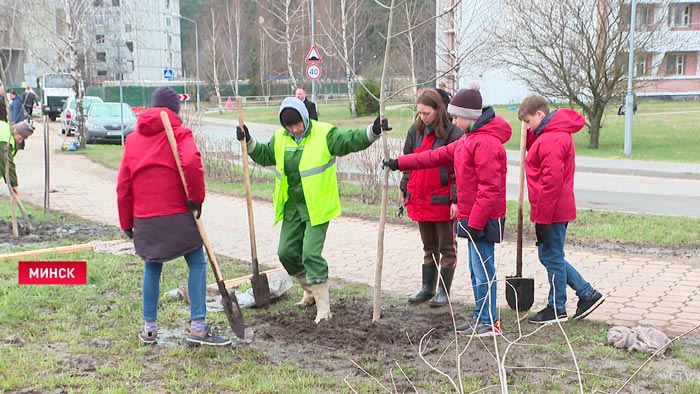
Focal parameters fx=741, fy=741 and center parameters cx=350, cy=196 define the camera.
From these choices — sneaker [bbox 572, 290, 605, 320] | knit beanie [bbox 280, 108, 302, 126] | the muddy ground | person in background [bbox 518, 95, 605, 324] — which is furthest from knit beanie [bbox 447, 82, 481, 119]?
sneaker [bbox 572, 290, 605, 320]

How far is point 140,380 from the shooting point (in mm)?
4426

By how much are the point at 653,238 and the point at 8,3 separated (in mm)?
25448

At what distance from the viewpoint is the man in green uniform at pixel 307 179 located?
545 centimetres

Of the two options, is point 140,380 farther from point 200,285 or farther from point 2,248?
point 2,248

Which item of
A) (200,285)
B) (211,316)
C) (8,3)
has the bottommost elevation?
(211,316)

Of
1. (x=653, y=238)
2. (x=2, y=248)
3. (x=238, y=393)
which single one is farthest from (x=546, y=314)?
(x=2, y=248)

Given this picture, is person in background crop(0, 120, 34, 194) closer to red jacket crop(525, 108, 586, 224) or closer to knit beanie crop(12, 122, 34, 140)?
knit beanie crop(12, 122, 34, 140)

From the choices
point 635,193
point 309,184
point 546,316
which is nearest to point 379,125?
point 309,184

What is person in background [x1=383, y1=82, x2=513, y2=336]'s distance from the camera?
5074 millimetres

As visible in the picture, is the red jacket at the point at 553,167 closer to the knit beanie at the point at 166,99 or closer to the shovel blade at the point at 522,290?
the shovel blade at the point at 522,290

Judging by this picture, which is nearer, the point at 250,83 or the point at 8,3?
the point at 8,3

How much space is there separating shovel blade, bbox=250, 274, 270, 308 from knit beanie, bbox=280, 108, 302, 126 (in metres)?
1.28

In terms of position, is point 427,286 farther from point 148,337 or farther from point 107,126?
point 107,126

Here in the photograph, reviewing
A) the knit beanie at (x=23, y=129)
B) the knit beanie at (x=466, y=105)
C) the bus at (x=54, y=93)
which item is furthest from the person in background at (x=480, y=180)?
the bus at (x=54, y=93)
